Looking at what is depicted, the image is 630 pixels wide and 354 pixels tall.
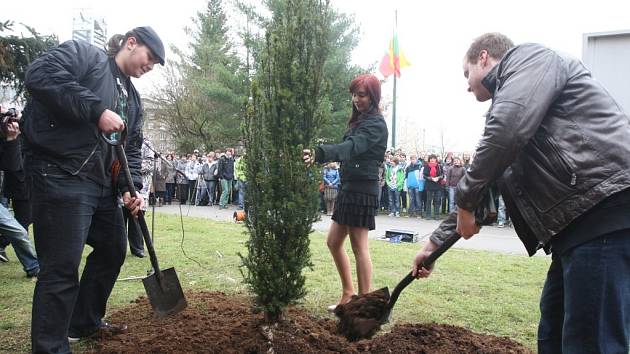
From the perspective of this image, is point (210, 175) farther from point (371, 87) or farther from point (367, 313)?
point (367, 313)

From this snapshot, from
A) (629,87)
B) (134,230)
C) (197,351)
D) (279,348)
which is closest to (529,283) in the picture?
(629,87)

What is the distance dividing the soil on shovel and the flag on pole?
18.9m


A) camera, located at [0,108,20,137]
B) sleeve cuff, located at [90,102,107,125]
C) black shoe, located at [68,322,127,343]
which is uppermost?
camera, located at [0,108,20,137]

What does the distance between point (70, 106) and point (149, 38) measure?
33.3 inches

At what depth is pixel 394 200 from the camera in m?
17.2

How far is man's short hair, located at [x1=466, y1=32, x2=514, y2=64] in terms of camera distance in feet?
8.81

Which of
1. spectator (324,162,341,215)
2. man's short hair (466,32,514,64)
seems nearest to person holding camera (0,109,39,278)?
man's short hair (466,32,514,64)

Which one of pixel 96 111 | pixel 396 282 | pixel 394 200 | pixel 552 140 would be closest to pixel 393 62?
pixel 394 200

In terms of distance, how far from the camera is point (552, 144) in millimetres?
2215

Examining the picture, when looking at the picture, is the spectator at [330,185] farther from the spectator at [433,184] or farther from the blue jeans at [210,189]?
the blue jeans at [210,189]

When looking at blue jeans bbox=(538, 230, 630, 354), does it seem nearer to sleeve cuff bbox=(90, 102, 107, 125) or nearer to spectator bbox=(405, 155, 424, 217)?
sleeve cuff bbox=(90, 102, 107, 125)

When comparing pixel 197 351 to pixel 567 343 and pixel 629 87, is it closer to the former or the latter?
pixel 567 343

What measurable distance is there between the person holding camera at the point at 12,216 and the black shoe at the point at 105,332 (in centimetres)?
188

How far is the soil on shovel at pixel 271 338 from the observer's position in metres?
3.44
